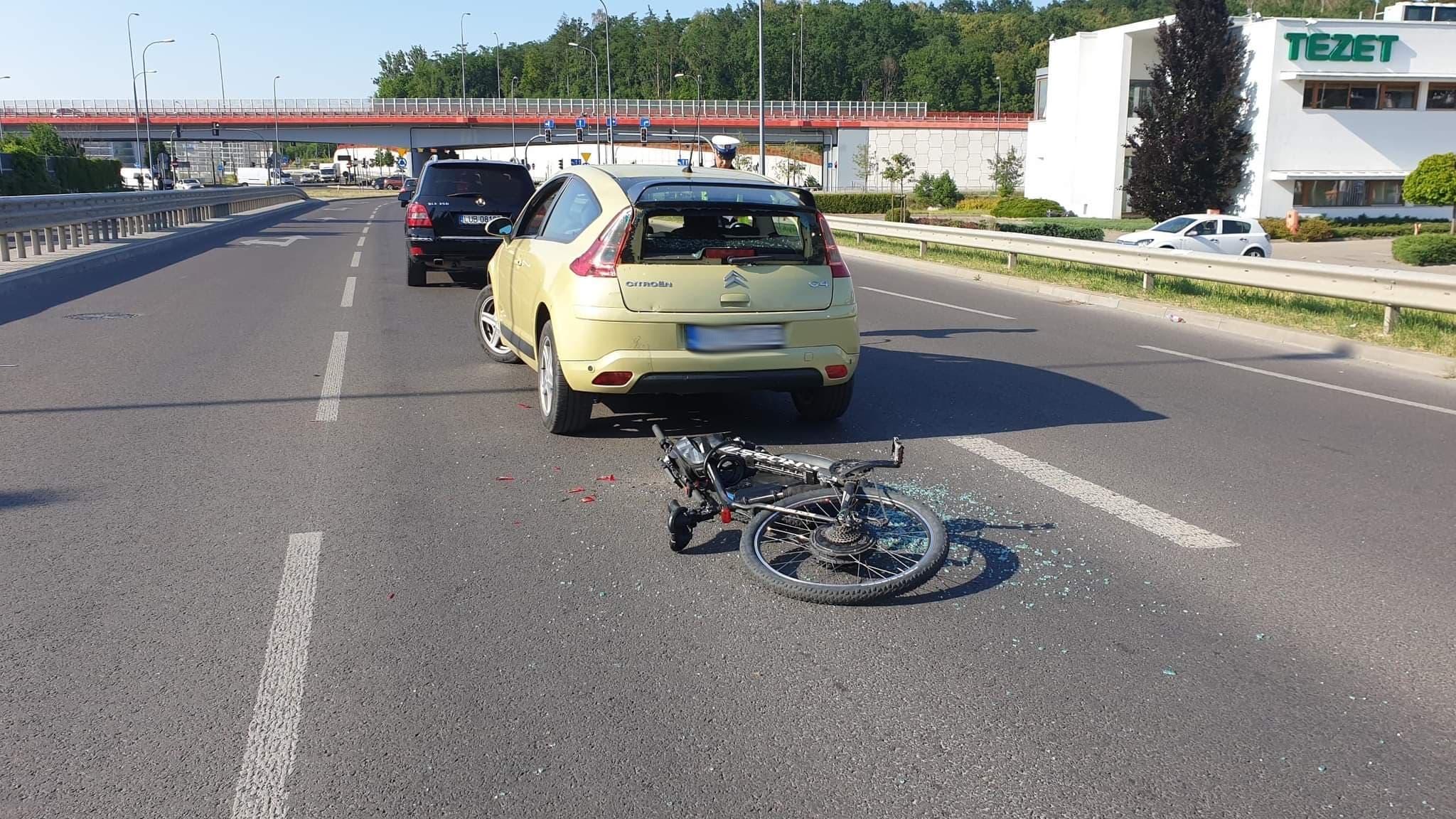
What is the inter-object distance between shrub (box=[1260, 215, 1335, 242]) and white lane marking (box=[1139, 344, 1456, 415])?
35.0 metres

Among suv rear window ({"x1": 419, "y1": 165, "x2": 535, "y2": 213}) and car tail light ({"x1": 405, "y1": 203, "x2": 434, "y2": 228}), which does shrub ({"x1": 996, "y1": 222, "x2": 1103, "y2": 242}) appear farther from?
car tail light ({"x1": 405, "y1": 203, "x2": 434, "y2": 228})

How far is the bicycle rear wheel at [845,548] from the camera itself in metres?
4.52

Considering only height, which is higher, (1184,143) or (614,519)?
(1184,143)

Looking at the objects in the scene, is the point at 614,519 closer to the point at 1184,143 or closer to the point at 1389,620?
the point at 1389,620

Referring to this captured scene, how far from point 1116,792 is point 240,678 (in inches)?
110

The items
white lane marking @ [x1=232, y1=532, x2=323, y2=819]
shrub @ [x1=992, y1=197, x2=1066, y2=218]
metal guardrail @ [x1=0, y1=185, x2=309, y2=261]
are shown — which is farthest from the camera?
shrub @ [x1=992, y1=197, x2=1066, y2=218]

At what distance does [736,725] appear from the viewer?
3.50 m

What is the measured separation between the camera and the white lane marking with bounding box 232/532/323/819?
3.09m

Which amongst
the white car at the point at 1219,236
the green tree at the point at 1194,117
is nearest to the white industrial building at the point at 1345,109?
the green tree at the point at 1194,117

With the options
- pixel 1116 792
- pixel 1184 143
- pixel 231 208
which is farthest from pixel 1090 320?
pixel 231 208

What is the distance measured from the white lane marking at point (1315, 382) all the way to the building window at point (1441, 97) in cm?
4481

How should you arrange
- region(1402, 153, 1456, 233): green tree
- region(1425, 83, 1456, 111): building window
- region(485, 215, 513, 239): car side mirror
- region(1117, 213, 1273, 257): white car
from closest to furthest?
region(485, 215, 513, 239): car side mirror → region(1117, 213, 1273, 257): white car → region(1402, 153, 1456, 233): green tree → region(1425, 83, 1456, 111): building window

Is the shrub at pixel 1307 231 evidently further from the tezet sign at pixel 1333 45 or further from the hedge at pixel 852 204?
the hedge at pixel 852 204

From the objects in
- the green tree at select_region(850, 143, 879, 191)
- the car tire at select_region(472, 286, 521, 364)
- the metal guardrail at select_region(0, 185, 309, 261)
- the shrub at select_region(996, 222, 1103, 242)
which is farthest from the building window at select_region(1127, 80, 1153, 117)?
the car tire at select_region(472, 286, 521, 364)
